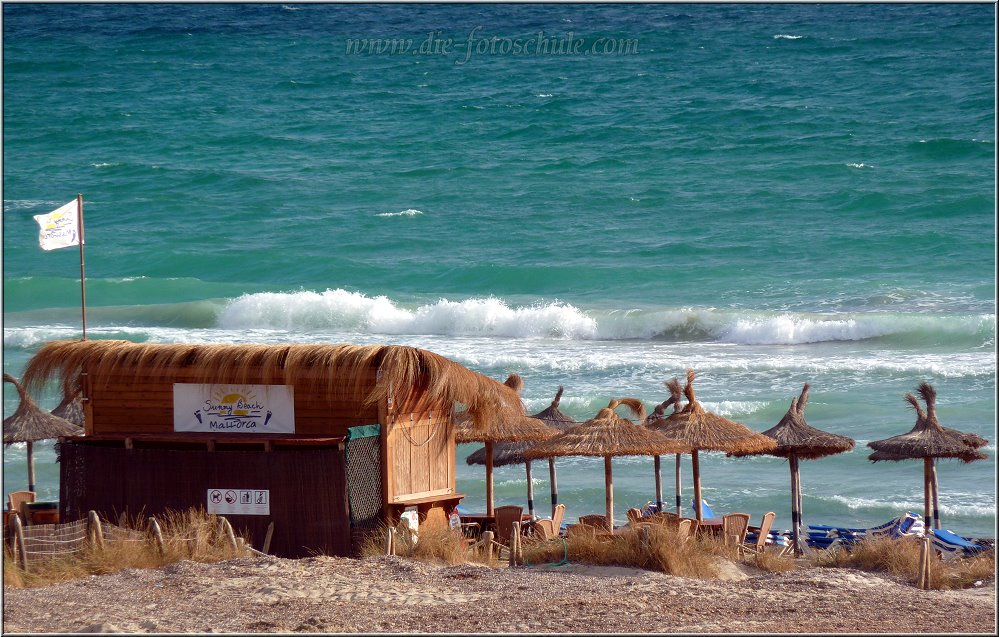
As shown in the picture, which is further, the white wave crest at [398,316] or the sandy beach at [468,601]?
the white wave crest at [398,316]

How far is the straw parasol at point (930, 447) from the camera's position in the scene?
1456cm

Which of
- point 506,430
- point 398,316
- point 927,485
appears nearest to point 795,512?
point 927,485

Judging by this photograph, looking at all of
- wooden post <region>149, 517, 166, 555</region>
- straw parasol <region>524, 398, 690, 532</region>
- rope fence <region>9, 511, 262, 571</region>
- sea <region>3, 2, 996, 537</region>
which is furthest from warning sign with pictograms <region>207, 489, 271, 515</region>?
sea <region>3, 2, 996, 537</region>

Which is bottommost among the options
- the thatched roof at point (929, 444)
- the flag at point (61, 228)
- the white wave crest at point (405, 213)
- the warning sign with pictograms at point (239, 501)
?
the warning sign with pictograms at point (239, 501)

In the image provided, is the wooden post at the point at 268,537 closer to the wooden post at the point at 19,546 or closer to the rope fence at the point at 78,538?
the rope fence at the point at 78,538

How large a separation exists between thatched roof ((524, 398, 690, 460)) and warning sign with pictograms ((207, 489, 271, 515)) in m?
3.26

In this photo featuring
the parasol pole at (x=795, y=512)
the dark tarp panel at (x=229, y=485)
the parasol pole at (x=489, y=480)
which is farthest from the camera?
the parasol pole at (x=489, y=480)

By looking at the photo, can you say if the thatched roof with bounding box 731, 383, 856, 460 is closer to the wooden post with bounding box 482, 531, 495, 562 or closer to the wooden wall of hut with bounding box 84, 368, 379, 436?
the wooden post with bounding box 482, 531, 495, 562

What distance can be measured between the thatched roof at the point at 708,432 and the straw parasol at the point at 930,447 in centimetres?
172

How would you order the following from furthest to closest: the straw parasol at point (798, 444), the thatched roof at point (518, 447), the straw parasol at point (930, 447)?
the thatched roof at point (518, 447) → the straw parasol at point (930, 447) → the straw parasol at point (798, 444)

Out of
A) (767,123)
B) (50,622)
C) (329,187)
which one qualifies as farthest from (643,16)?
(50,622)

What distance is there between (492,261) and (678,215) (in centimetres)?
672

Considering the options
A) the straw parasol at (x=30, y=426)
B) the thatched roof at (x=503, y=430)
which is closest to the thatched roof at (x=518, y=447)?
the thatched roof at (x=503, y=430)

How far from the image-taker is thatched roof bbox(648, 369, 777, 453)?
13.8 m
